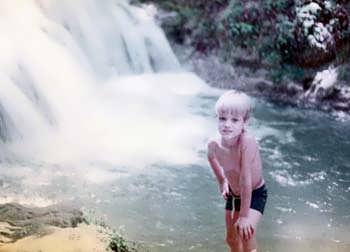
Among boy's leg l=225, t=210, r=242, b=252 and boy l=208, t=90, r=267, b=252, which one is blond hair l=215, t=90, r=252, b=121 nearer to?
boy l=208, t=90, r=267, b=252

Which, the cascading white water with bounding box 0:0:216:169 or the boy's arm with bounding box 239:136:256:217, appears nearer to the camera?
the boy's arm with bounding box 239:136:256:217

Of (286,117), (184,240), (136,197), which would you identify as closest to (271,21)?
(286,117)

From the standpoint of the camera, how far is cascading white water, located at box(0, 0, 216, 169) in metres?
6.98

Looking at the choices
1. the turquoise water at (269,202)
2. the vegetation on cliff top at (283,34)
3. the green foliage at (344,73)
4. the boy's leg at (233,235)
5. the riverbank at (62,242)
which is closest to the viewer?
the boy's leg at (233,235)

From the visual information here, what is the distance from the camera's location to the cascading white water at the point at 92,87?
6.98m

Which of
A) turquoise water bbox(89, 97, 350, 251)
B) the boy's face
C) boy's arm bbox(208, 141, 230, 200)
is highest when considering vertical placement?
the boy's face

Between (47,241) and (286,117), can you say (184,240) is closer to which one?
(47,241)

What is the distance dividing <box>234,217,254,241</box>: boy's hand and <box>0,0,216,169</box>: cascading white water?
3.84 meters

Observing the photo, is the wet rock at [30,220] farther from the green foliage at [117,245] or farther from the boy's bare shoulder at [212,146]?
the boy's bare shoulder at [212,146]

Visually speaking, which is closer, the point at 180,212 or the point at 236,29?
the point at 180,212

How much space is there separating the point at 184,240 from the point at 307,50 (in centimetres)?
562

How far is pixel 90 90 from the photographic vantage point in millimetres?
8953

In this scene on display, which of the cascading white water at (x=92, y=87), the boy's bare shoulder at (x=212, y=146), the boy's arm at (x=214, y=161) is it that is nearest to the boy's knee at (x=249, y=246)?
the boy's arm at (x=214, y=161)

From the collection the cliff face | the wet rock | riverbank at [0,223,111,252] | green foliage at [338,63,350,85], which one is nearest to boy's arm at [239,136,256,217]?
riverbank at [0,223,111,252]
